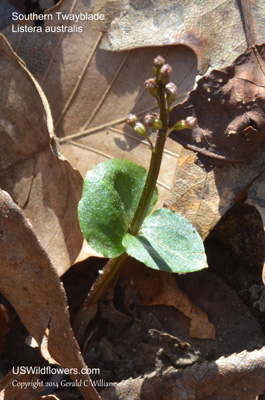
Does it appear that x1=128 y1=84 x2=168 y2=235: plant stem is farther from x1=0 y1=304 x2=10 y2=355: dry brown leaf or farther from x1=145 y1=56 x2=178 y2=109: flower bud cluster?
x1=0 y1=304 x2=10 y2=355: dry brown leaf

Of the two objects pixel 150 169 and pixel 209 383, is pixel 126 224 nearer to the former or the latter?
pixel 150 169

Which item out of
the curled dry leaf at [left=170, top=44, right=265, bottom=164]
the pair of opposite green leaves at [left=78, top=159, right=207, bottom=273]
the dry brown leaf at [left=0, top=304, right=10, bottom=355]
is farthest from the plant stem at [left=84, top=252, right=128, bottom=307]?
the curled dry leaf at [left=170, top=44, right=265, bottom=164]

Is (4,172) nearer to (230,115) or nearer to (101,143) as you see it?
(101,143)

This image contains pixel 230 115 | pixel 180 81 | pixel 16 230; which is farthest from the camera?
pixel 180 81

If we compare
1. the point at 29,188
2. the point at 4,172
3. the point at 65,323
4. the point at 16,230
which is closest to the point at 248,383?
the point at 65,323

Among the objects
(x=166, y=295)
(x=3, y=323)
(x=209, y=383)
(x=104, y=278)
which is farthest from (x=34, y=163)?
(x=209, y=383)

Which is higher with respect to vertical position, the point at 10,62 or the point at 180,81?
the point at 180,81
